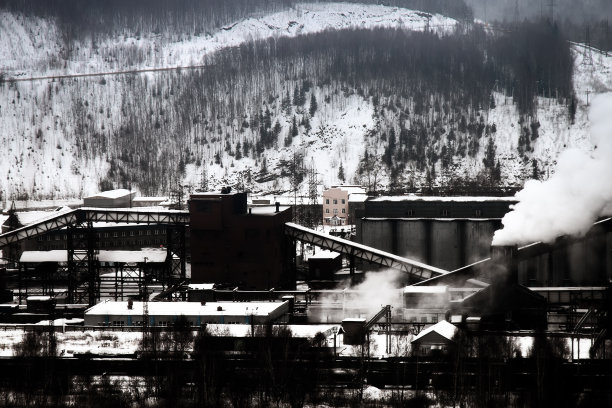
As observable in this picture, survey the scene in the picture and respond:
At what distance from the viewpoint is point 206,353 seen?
78.1 feet

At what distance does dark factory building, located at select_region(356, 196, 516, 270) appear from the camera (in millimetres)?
39281

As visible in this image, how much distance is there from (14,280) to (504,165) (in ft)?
156

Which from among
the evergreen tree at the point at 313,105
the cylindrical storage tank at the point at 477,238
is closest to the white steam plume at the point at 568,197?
the cylindrical storage tank at the point at 477,238

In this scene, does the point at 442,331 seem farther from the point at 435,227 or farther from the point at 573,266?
the point at 435,227

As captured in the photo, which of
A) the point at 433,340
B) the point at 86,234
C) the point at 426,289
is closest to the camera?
the point at 433,340

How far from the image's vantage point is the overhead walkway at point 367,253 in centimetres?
3538

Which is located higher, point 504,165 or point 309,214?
point 504,165

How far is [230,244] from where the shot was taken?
125 feet

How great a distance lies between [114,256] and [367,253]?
996 centimetres

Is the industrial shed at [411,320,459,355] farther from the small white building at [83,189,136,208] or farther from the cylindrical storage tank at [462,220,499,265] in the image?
the small white building at [83,189,136,208]

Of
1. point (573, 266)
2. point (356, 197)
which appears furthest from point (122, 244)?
point (573, 266)

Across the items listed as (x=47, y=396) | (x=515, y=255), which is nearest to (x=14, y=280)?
(x=47, y=396)

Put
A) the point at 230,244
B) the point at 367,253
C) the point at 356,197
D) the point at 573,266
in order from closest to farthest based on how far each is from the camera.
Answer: the point at 573,266, the point at 367,253, the point at 230,244, the point at 356,197

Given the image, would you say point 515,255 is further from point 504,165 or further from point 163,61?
point 163,61
